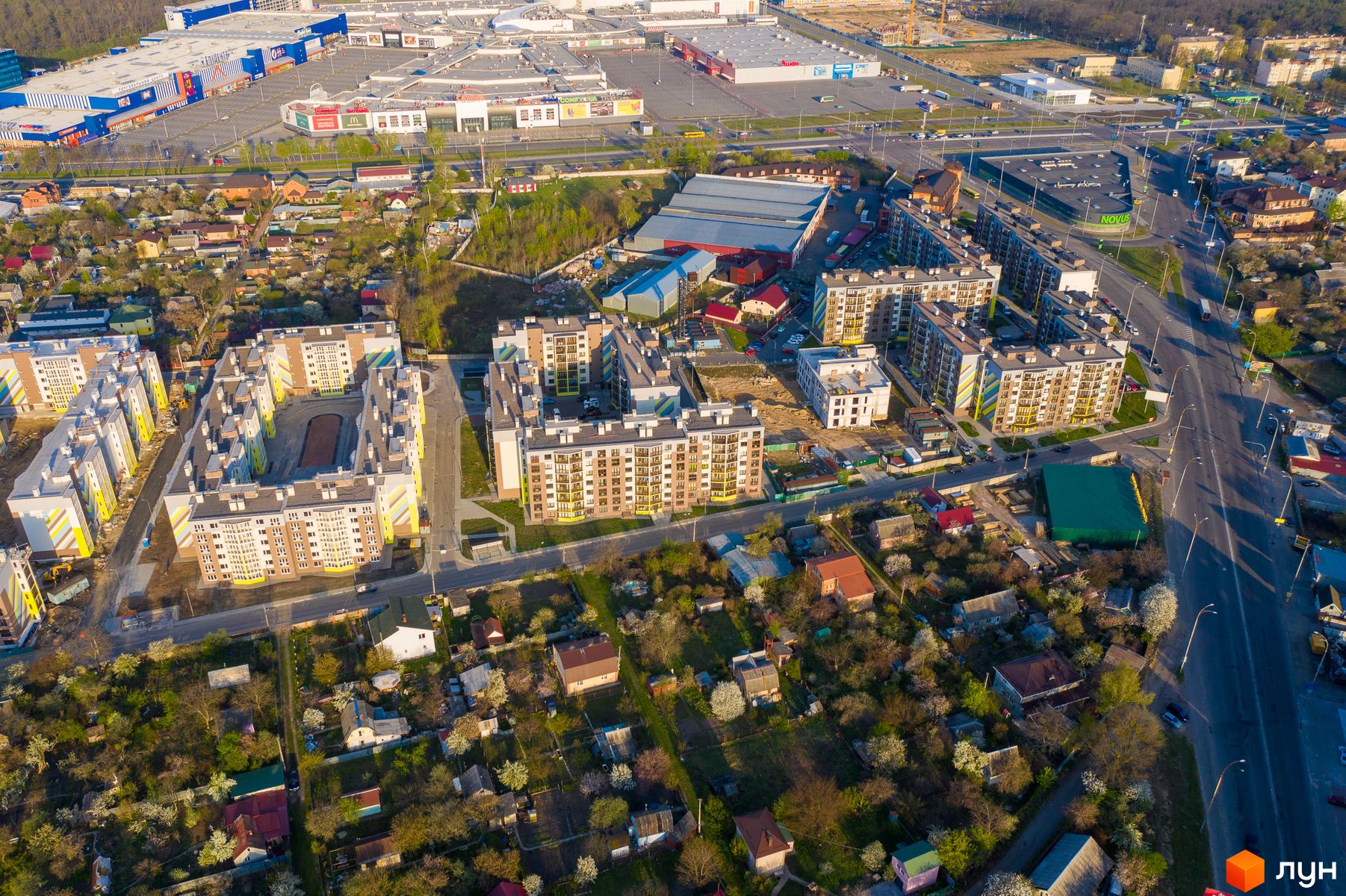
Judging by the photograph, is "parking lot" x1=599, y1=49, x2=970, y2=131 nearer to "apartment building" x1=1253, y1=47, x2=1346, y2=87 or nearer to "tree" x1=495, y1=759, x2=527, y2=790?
"apartment building" x1=1253, y1=47, x2=1346, y2=87

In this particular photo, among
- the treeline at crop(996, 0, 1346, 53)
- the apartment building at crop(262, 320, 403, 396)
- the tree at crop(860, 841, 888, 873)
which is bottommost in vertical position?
the tree at crop(860, 841, 888, 873)

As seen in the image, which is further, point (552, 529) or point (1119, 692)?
point (552, 529)

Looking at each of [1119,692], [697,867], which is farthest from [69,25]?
[1119,692]

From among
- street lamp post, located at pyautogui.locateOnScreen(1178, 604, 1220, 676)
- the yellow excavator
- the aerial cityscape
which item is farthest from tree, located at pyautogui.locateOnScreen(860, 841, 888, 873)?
the yellow excavator

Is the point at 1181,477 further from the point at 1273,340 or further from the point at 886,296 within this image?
the point at 886,296

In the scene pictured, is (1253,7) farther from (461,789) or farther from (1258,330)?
(461,789)

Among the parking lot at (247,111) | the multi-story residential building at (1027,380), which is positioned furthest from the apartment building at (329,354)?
the parking lot at (247,111)

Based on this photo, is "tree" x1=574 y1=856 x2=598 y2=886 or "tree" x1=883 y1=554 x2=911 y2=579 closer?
"tree" x1=574 y1=856 x2=598 y2=886
